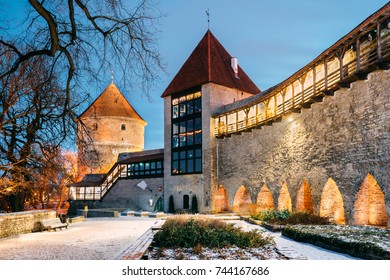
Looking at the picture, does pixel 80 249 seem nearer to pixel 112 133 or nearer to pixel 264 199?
pixel 264 199

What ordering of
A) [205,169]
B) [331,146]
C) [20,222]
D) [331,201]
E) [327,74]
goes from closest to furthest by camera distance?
[20,222], [331,146], [331,201], [327,74], [205,169]

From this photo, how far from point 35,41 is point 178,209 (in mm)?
23782

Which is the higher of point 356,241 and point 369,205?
point 369,205

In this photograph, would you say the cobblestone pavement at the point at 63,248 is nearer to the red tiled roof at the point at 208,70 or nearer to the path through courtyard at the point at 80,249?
the path through courtyard at the point at 80,249

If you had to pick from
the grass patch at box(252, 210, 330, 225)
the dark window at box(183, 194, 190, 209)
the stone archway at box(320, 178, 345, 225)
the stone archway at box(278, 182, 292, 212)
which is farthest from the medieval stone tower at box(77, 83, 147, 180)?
the stone archway at box(320, 178, 345, 225)

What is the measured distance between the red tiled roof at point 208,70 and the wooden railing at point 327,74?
343cm

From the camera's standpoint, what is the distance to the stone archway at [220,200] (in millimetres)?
27203

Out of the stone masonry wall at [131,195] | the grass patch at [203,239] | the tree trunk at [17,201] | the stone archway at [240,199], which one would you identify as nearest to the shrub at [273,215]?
the grass patch at [203,239]

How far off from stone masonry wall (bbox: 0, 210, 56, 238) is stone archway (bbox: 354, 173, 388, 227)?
12.1m

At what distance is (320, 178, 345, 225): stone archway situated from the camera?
53.6 ft

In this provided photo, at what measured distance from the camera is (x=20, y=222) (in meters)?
13.1

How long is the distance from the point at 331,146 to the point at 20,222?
41.3ft

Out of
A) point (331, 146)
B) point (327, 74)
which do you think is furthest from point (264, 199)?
point (327, 74)
